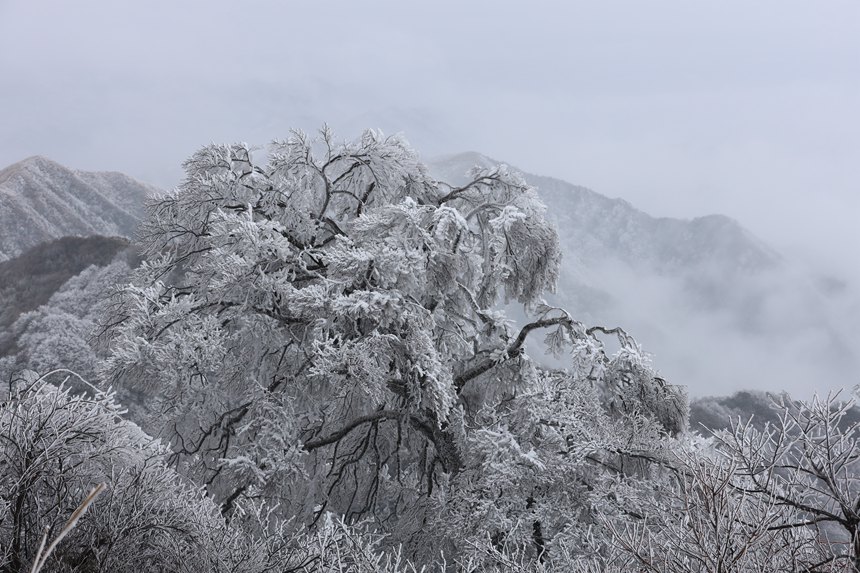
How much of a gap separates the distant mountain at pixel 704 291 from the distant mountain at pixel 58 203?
82152 millimetres

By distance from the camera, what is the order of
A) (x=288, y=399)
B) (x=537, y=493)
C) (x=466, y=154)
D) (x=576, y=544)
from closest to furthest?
(x=576, y=544) → (x=537, y=493) → (x=288, y=399) → (x=466, y=154)

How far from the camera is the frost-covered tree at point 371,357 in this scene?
22.0 ft

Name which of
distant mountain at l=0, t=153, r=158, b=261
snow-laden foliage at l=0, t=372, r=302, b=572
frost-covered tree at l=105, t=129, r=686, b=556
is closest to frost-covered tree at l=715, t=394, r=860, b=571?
frost-covered tree at l=105, t=129, r=686, b=556

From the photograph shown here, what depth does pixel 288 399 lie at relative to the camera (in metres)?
7.40

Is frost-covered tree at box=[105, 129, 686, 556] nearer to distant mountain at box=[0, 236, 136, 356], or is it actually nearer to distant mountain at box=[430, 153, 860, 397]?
distant mountain at box=[0, 236, 136, 356]

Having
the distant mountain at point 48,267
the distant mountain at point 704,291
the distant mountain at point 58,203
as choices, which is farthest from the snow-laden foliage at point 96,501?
the distant mountain at point 704,291

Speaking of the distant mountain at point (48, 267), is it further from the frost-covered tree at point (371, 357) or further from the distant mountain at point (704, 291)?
the distant mountain at point (704, 291)

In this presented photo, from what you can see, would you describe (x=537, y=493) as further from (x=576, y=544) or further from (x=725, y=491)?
(x=725, y=491)

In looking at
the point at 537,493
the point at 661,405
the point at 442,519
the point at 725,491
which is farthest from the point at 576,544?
the point at 725,491

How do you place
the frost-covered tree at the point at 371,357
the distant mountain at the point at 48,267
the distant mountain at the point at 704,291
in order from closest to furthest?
the frost-covered tree at the point at 371,357, the distant mountain at the point at 48,267, the distant mountain at the point at 704,291

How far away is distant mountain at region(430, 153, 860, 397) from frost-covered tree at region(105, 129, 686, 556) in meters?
138

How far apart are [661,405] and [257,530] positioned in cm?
527

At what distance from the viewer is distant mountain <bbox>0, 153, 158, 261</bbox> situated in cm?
5900

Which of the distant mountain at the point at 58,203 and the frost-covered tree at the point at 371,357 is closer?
the frost-covered tree at the point at 371,357
